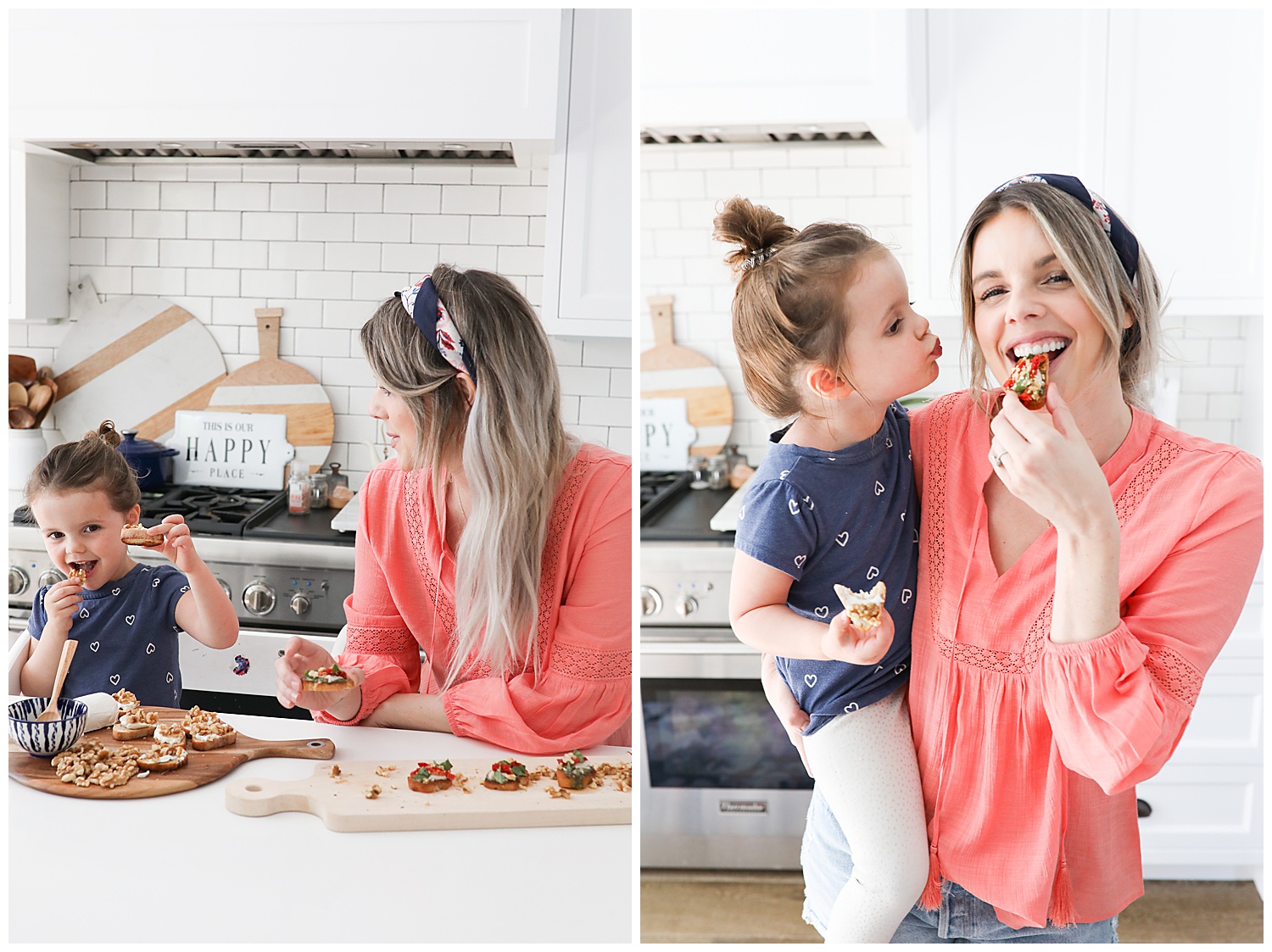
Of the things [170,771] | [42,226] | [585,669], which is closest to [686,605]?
[585,669]

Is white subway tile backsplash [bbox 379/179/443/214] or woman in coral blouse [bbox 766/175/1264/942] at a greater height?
white subway tile backsplash [bbox 379/179/443/214]

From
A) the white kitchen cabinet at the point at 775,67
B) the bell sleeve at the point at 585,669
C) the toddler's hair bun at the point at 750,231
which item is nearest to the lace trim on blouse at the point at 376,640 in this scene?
the bell sleeve at the point at 585,669

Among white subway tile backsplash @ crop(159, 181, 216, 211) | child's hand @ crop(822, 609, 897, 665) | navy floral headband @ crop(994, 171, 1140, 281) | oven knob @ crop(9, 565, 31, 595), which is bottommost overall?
oven knob @ crop(9, 565, 31, 595)

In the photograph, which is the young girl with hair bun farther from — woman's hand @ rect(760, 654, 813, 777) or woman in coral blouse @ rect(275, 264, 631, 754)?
woman in coral blouse @ rect(275, 264, 631, 754)

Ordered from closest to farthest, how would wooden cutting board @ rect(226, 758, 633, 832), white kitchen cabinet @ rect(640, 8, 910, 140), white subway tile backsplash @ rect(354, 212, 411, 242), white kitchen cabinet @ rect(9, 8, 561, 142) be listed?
wooden cutting board @ rect(226, 758, 633, 832) → white subway tile backsplash @ rect(354, 212, 411, 242) → white kitchen cabinet @ rect(9, 8, 561, 142) → white kitchen cabinet @ rect(640, 8, 910, 140)

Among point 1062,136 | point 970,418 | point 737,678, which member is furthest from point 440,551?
point 1062,136

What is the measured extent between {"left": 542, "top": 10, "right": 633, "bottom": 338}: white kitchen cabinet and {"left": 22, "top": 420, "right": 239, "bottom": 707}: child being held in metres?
0.61

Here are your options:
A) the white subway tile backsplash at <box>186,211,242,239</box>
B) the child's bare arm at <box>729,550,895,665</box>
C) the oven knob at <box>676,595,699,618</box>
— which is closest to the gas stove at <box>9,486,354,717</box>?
the white subway tile backsplash at <box>186,211,242,239</box>

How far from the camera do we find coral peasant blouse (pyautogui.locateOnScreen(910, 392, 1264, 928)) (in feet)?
2.85

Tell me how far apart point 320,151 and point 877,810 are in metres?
1.20

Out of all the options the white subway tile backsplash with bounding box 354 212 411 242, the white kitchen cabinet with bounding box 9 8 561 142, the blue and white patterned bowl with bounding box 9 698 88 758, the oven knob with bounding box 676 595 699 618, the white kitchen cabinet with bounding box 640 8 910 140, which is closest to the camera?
the blue and white patterned bowl with bounding box 9 698 88 758

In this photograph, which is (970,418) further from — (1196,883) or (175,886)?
(1196,883)

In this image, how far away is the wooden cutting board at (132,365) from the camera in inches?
50.7

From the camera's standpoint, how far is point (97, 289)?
1.32 meters
